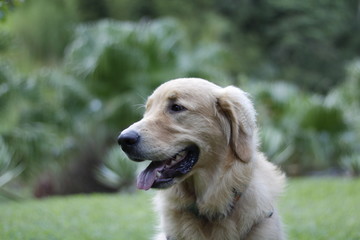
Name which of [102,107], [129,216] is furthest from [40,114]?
[129,216]

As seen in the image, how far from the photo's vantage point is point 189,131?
13.2 feet

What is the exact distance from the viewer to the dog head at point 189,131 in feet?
12.7

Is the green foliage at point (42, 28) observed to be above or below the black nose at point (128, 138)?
below

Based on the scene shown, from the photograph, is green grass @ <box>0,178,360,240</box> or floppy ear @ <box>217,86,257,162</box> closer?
floppy ear @ <box>217,86,257,162</box>

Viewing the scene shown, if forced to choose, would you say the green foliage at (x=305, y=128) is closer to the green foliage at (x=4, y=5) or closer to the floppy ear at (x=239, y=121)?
the green foliage at (x=4, y=5)

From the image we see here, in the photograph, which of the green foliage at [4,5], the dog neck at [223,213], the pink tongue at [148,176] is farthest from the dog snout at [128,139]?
the green foliage at [4,5]

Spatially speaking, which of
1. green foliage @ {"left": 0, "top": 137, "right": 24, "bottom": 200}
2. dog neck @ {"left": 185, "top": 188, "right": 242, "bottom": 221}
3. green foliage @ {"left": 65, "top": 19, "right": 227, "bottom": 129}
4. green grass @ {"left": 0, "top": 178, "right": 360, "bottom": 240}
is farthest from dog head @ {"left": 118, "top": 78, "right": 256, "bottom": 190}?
green foliage @ {"left": 65, "top": 19, "right": 227, "bottom": 129}

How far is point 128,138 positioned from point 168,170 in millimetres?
418

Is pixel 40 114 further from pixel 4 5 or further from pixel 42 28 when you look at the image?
pixel 4 5

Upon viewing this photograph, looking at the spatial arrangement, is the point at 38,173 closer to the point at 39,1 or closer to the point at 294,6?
the point at 39,1

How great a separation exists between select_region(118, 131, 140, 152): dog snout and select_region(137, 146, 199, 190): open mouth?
10.9 inches

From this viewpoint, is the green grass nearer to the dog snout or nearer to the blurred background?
the blurred background

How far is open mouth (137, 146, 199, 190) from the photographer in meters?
3.86

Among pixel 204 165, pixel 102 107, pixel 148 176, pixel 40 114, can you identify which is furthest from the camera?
pixel 102 107
